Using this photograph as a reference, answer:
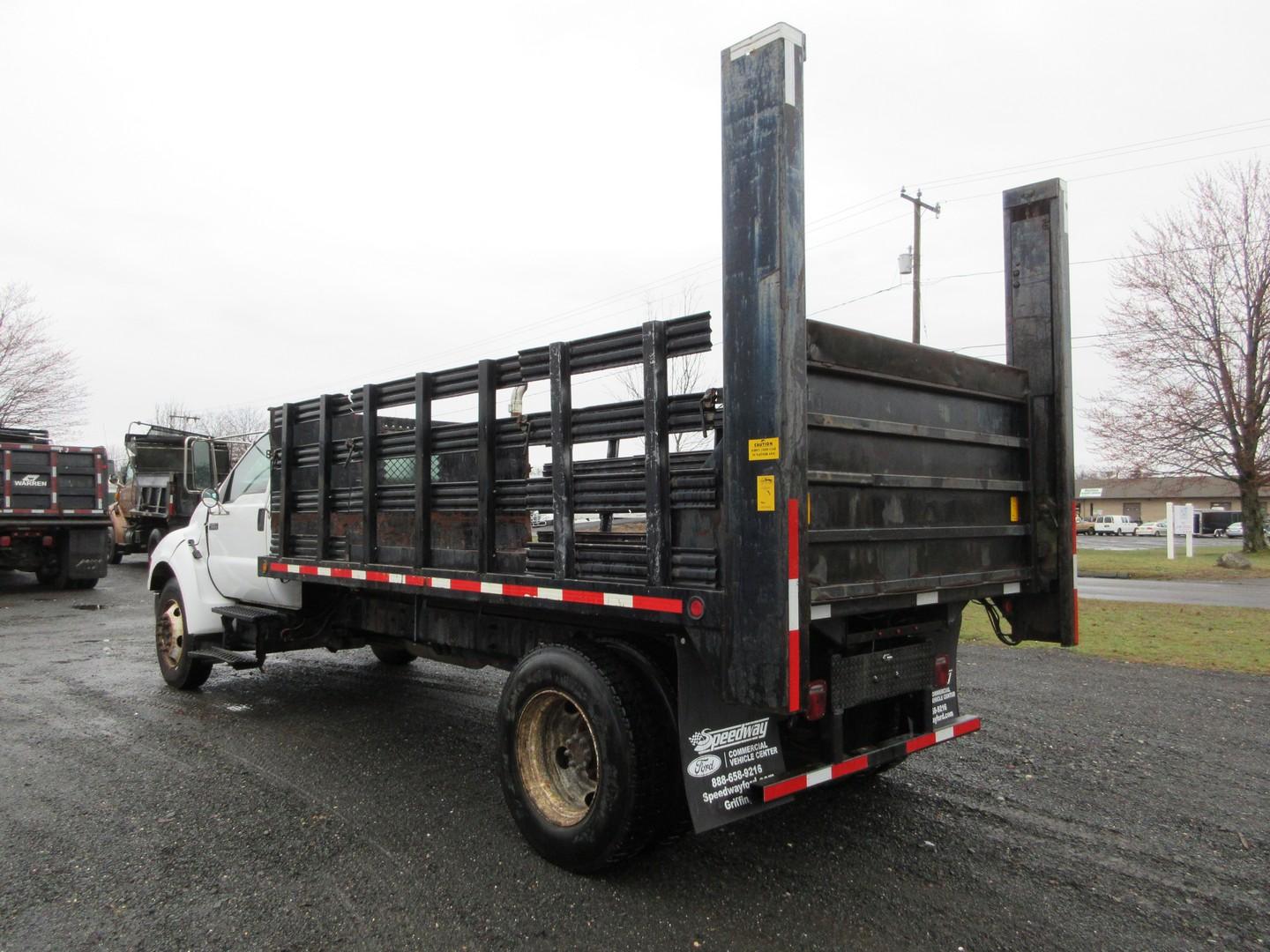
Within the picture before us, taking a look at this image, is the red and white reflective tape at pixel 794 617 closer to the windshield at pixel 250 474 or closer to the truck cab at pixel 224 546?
the truck cab at pixel 224 546

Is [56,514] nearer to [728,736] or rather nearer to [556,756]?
[556,756]

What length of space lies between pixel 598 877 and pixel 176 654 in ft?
17.4

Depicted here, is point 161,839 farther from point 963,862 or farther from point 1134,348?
point 1134,348

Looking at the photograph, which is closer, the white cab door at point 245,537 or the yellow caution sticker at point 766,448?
the yellow caution sticker at point 766,448

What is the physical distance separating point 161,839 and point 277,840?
59 cm

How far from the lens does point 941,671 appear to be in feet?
13.5

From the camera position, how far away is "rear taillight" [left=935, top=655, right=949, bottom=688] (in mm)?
4094

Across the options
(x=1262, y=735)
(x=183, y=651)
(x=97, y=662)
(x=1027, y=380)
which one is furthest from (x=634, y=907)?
(x=97, y=662)

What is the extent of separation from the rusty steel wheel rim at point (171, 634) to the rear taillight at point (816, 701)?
19.4 feet

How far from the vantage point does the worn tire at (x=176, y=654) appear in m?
7.09

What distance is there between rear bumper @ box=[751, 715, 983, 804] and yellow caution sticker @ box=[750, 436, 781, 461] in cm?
140

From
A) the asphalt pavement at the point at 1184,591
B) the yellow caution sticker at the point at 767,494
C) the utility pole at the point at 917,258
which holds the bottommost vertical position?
the asphalt pavement at the point at 1184,591

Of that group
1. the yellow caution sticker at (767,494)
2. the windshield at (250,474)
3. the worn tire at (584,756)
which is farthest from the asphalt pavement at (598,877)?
the windshield at (250,474)

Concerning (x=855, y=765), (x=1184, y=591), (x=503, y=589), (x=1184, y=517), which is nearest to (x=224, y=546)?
(x=503, y=589)
